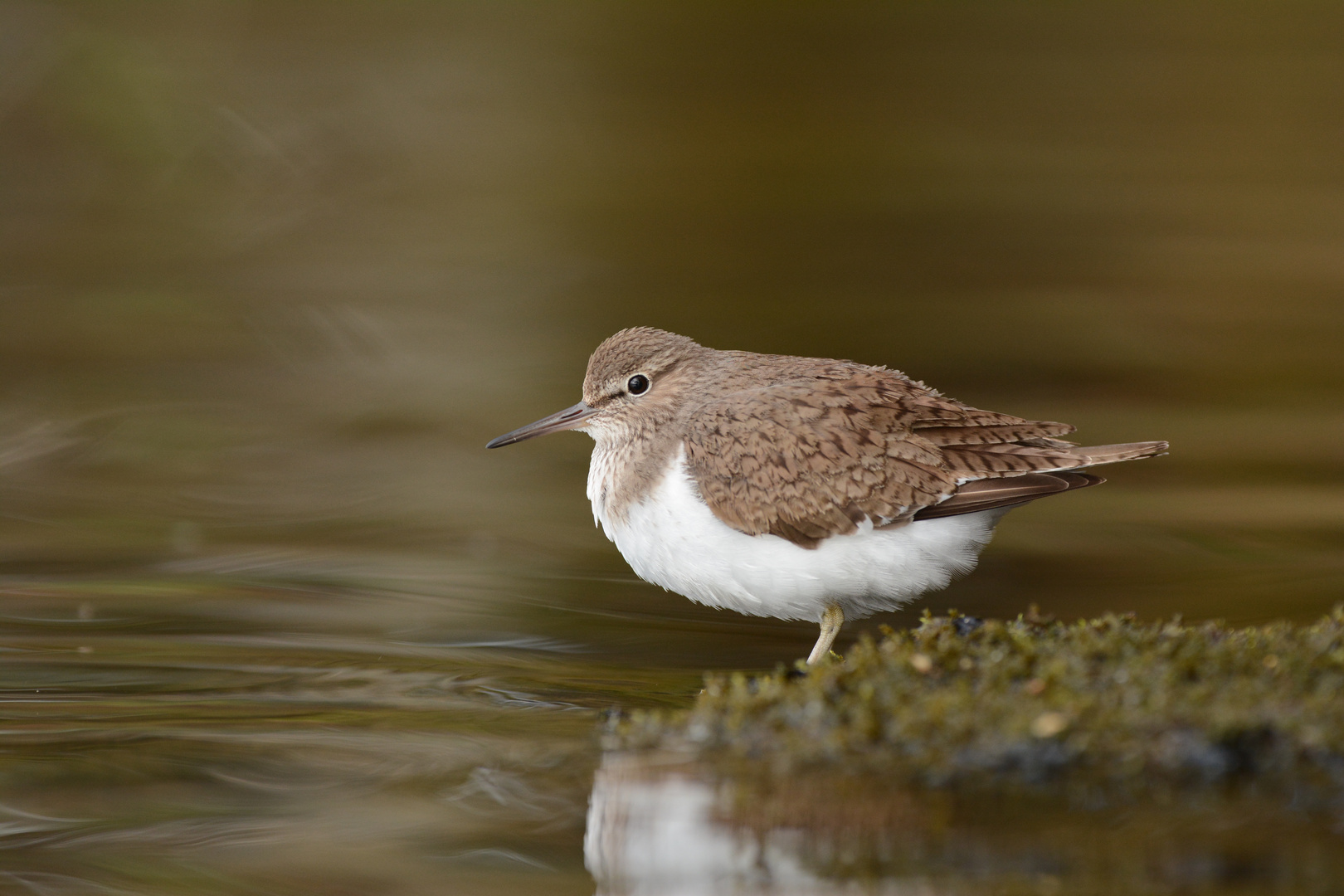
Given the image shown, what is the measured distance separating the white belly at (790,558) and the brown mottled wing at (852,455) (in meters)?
0.07

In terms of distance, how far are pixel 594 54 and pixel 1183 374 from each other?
12204mm

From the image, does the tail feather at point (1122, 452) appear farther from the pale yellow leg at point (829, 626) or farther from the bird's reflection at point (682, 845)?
the bird's reflection at point (682, 845)

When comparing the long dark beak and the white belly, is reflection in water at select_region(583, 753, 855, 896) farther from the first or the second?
the long dark beak

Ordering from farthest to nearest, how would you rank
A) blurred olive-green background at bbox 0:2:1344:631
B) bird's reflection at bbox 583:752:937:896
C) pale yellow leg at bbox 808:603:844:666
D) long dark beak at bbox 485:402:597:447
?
1. blurred olive-green background at bbox 0:2:1344:631
2. long dark beak at bbox 485:402:597:447
3. pale yellow leg at bbox 808:603:844:666
4. bird's reflection at bbox 583:752:937:896

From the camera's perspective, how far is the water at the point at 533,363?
5305 mm

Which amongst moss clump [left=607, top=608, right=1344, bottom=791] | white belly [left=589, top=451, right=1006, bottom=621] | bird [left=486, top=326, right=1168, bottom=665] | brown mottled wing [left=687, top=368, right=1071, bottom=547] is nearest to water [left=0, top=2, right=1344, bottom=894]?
moss clump [left=607, top=608, right=1344, bottom=791]

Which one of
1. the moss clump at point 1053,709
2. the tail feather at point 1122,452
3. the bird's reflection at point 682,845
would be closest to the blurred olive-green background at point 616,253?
the tail feather at point 1122,452

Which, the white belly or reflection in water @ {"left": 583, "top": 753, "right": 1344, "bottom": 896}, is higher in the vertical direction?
the white belly

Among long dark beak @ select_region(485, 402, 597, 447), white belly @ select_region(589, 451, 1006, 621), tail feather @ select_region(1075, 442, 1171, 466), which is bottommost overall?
white belly @ select_region(589, 451, 1006, 621)

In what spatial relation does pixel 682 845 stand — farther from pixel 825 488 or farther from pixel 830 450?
pixel 830 450

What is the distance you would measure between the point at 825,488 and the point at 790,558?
0.33 m

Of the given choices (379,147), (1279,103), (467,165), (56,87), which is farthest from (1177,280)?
(56,87)

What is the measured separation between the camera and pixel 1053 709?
4867 mm

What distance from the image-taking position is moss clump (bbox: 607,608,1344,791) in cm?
468
